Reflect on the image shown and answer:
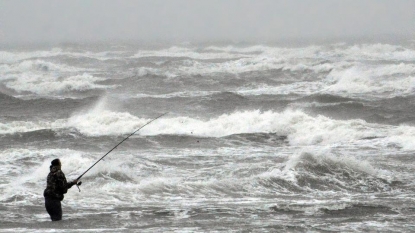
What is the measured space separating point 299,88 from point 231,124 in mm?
10453

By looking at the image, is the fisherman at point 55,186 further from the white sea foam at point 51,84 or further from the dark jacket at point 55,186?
the white sea foam at point 51,84

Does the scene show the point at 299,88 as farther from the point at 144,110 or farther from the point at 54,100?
the point at 54,100

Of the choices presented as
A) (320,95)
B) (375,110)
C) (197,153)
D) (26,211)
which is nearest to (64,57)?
(320,95)

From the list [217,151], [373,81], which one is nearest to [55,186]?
[217,151]

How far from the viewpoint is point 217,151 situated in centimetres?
1712

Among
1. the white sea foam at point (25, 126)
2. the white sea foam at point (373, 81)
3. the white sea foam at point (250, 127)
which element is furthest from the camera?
the white sea foam at point (373, 81)

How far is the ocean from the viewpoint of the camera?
10.6m

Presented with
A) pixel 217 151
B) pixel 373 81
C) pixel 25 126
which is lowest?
pixel 217 151

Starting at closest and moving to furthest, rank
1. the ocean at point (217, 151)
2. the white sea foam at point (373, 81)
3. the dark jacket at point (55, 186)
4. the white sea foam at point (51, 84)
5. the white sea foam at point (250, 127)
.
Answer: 1. the dark jacket at point (55, 186)
2. the ocean at point (217, 151)
3. the white sea foam at point (250, 127)
4. the white sea foam at point (373, 81)
5. the white sea foam at point (51, 84)

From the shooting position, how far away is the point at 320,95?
2739 centimetres

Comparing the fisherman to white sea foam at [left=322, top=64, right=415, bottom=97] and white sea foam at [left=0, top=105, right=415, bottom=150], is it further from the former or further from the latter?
white sea foam at [left=322, top=64, right=415, bottom=97]

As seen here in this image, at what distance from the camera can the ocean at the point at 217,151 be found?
10578 millimetres

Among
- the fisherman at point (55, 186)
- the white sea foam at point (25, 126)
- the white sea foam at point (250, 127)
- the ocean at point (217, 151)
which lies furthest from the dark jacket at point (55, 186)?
the white sea foam at point (25, 126)

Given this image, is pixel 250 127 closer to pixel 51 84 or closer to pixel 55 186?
pixel 55 186
